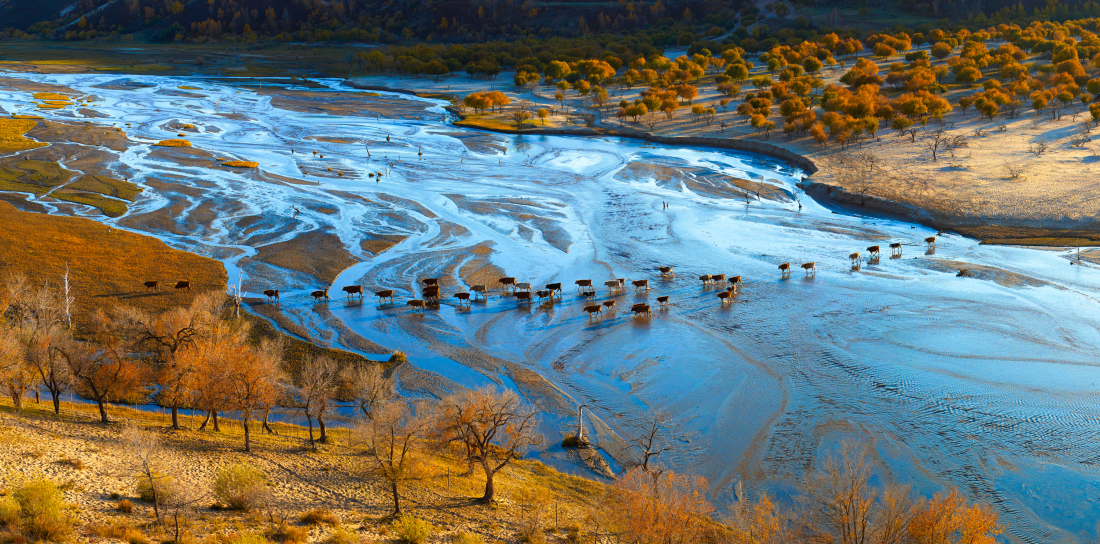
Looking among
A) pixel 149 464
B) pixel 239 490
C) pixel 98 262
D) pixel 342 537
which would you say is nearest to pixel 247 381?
pixel 149 464

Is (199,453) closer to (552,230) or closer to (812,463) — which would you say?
(812,463)

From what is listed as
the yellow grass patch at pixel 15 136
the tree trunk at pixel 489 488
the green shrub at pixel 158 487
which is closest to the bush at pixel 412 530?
the tree trunk at pixel 489 488

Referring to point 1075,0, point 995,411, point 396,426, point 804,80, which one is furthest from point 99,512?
point 1075,0

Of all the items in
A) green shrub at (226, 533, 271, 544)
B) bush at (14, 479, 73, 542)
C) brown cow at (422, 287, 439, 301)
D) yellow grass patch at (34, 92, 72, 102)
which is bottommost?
green shrub at (226, 533, 271, 544)

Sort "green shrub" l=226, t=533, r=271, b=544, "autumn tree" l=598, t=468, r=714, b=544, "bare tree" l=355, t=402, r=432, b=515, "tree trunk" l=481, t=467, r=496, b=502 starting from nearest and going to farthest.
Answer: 1. "green shrub" l=226, t=533, r=271, b=544
2. "autumn tree" l=598, t=468, r=714, b=544
3. "tree trunk" l=481, t=467, r=496, b=502
4. "bare tree" l=355, t=402, r=432, b=515

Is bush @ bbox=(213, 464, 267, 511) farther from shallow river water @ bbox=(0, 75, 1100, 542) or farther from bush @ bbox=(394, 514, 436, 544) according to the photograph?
shallow river water @ bbox=(0, 75, 1100, 542)

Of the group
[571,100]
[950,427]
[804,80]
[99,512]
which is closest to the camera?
[99,512]

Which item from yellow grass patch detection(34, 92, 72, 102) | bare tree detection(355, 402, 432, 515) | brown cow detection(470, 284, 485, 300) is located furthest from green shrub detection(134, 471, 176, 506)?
yellow grass patch detection(34, 92, 72, 102)
